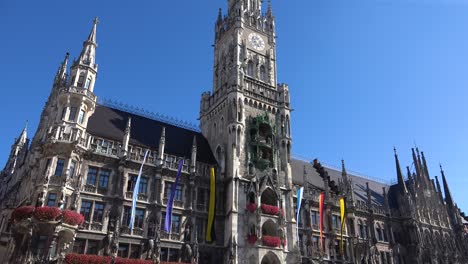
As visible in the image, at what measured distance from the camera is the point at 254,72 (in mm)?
54594

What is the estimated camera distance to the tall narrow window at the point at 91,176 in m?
37.7

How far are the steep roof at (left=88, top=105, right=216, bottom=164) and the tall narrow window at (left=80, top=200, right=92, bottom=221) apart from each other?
765cm

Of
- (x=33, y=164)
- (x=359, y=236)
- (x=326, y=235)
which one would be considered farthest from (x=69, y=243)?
(x=359, y=236)

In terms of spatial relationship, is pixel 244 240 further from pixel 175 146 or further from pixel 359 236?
pixel 359 236

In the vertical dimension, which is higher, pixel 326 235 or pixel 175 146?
pixel 175 146

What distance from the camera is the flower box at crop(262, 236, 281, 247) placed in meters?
41.7

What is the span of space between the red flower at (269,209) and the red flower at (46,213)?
834 inches

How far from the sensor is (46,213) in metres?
32.2

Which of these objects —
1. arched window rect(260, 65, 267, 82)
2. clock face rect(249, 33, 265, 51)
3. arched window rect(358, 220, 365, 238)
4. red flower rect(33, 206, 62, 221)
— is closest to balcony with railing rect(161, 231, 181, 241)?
red flower rect(33, 206, 62, 221)

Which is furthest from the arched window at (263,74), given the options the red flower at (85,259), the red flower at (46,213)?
the red flower at (46,213)

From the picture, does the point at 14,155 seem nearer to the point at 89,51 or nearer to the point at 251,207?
the point at 89,51

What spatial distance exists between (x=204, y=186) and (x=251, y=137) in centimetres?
899

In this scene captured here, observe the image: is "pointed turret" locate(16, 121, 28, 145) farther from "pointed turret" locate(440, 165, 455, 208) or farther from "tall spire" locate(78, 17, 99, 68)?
"pointed turret" locate(440, 165, 455, 208)

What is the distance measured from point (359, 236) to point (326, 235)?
6.94m
